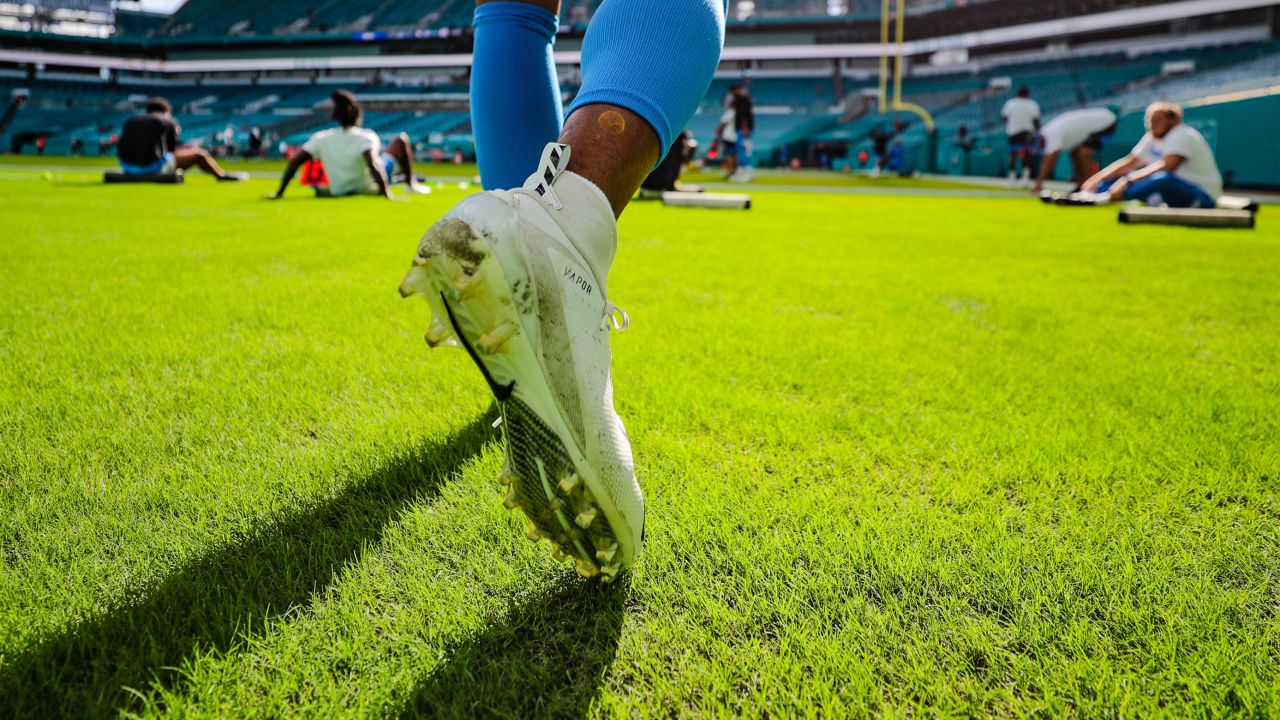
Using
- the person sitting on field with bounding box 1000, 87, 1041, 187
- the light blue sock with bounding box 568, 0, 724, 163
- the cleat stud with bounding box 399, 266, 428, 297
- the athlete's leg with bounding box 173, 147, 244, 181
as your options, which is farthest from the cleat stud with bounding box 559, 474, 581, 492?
the person sitting on field with bounding box 1000, 87, 1041, 187

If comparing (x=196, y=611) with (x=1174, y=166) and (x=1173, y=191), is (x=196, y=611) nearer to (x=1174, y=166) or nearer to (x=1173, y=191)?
(x=1174, y=166)

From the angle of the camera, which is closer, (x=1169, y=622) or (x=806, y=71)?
(x=1169, y=622)

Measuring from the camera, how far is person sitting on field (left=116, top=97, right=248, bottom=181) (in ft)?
32.1

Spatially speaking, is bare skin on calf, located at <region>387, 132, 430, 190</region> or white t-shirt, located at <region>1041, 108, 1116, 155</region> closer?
bare skin on calf, located at <region>387, 132, 430, 190</region>

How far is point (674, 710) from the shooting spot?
69cm

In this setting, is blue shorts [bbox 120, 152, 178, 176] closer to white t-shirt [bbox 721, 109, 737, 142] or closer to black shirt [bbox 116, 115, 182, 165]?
black shirt [bbox 116, 115, 182, 165]

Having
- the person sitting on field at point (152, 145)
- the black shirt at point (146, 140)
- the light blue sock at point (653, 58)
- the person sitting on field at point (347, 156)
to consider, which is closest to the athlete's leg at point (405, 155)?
the person sitting on field at point (347, 156)

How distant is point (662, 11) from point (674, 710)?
93 centimetres

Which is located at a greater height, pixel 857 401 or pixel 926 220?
pixel 926 220

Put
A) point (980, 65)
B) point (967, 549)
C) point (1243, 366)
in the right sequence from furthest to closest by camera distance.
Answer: point (980, 65)
point (1243, 366)
point (967, 549)

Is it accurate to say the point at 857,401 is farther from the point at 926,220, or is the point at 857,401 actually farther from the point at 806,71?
the point at 806,71

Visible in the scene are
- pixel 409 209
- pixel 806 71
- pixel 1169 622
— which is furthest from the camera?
pixel 806 71

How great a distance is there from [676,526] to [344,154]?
8.01m

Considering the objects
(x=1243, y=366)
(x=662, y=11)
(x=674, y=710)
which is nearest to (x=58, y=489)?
(x=674, y=710)
